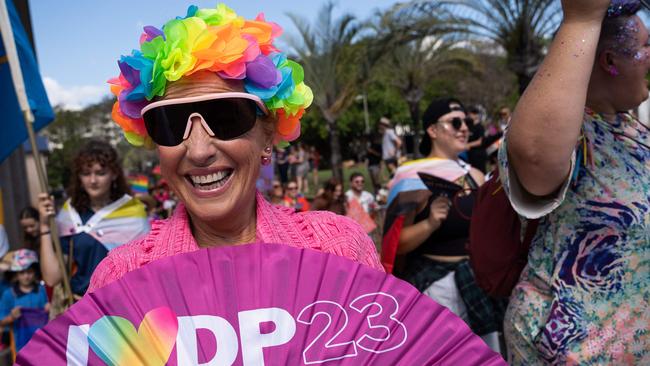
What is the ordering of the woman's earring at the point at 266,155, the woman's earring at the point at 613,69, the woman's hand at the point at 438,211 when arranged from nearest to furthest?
the woman's earring at the point at 266,155 → the woman's earring at the point at 613,69 → the woman's hand at the point at 438,211

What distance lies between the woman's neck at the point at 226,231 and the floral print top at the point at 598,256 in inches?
31.4

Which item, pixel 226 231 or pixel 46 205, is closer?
pixel 226 231

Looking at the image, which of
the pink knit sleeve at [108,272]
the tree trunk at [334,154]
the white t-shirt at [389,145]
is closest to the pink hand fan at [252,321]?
the pink knit sleeve at [108,272]

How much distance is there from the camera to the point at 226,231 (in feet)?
6.01

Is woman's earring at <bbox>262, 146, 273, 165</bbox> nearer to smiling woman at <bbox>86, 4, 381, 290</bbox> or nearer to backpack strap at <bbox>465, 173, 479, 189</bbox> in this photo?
smiling woman at <bbox>86, 4, 381, 290</bbox>

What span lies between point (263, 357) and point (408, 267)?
260 cm

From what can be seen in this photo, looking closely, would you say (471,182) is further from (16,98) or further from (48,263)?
(16,98)

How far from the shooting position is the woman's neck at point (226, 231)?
1.82m

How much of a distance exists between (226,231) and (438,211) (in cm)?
211

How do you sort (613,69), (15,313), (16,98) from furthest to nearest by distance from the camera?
(15,313)
(16,98)
(613,69)

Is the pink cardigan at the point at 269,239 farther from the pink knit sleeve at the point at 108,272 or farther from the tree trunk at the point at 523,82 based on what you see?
the tree trunk at the point at 523,82

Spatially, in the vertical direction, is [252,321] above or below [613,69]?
below

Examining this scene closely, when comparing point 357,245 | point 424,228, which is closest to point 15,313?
point 424,228

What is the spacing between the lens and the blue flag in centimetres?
462
